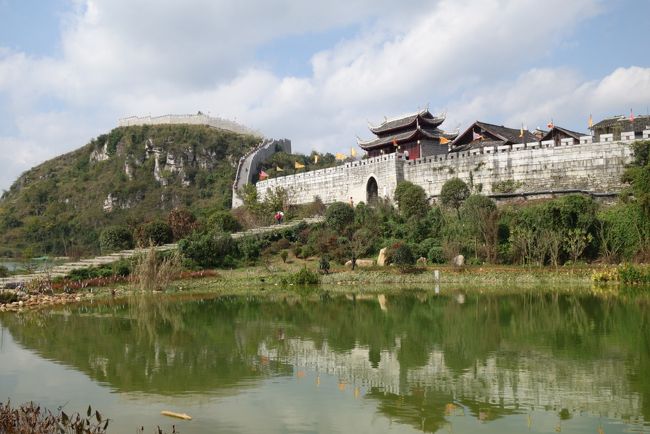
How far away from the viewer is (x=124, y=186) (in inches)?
2365

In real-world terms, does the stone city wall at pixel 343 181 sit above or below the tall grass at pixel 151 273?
above

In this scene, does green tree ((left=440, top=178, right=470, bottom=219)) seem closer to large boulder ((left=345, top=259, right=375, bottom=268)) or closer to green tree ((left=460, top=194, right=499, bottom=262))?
green tree ((left=460, top=194, right=499, bottom=262))

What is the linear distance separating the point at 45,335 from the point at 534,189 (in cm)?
2454

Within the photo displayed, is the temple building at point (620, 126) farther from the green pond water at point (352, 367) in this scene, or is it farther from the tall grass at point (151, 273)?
the tall grass at point (151, 273)

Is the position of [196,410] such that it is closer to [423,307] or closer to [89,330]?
[89,330]

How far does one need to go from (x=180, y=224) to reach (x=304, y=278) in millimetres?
11603

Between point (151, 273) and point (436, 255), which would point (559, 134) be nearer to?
point (436, 255)

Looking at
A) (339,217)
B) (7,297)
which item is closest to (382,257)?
(339,217)

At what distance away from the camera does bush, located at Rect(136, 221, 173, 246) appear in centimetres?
3256

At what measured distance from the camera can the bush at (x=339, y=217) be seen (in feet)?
105

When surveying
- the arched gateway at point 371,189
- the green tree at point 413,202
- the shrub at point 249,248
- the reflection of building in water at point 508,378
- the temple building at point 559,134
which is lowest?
the reflection of building in water at point 508,378

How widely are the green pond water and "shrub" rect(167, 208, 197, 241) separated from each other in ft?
54.1

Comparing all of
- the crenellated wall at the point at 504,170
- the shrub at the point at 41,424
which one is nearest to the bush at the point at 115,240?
the crenellated wall at the point at 504,170

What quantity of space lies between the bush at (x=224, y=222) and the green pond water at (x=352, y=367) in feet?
58.3
